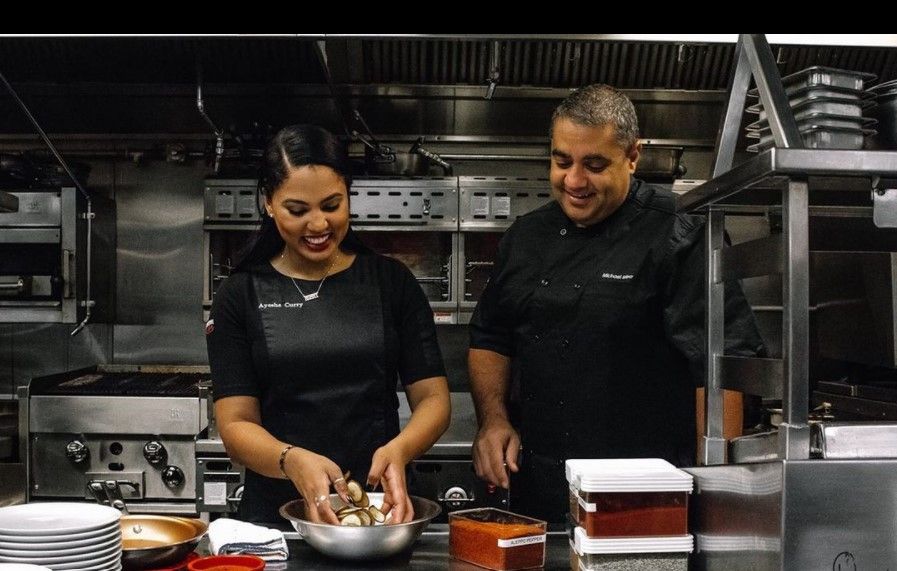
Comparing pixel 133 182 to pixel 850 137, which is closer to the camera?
pixel 850 137

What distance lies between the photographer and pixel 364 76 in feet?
14.0

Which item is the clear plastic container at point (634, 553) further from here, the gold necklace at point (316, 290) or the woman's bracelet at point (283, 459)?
the gold necklace at point (316, 290)

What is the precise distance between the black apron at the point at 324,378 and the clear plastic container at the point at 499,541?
2.16 ft

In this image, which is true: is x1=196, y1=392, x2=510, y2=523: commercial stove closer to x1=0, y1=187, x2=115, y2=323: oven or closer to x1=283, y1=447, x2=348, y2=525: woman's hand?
x1=0, y1=187, x2=115, y2=323: oven

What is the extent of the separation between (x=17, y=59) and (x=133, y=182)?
2.72 ft

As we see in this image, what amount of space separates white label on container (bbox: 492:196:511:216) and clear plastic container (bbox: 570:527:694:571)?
2.61 m

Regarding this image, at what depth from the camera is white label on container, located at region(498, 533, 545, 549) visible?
1483 mm

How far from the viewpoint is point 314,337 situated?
220 centimetres

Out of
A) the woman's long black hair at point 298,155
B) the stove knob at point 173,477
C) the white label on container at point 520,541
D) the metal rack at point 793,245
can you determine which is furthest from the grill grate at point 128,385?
the metal rack at point 793,245

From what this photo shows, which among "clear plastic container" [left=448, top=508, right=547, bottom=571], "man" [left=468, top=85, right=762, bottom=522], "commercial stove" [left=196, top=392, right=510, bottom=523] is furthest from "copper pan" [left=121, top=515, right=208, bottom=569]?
"commercial stove" [left=196, top=392, right=510, bottom=523]
